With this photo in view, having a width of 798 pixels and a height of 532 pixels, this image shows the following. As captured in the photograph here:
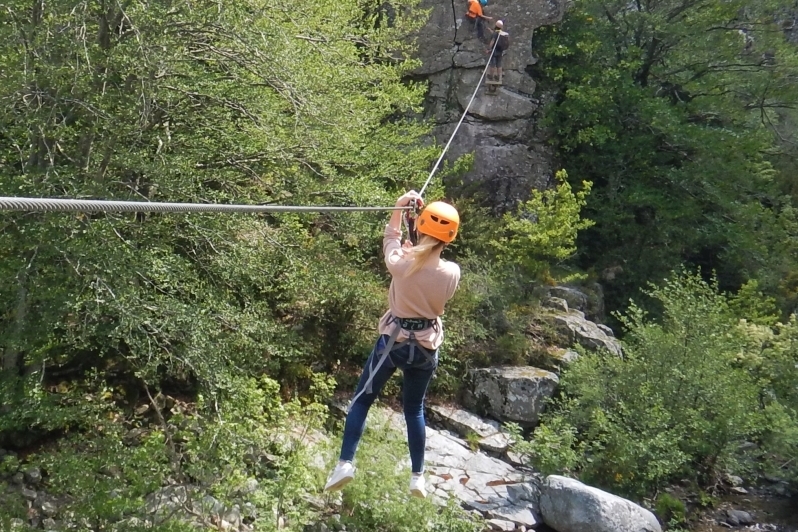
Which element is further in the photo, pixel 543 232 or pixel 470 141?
pixel 470 141

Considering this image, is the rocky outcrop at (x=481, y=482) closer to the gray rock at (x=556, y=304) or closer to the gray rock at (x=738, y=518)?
the gray rock at (x=738, y=518)

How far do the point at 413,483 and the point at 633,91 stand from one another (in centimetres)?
1178

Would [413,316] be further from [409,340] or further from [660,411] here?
[660,411]

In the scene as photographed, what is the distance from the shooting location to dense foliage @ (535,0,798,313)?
13398 millimetres

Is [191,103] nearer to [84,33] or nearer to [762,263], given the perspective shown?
[84,33]

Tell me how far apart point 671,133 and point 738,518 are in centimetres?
768

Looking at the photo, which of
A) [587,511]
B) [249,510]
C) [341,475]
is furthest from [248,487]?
[587,511]

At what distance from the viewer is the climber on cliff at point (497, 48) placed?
1330 cm

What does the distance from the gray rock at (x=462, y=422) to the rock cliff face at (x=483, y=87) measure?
18.1 feet

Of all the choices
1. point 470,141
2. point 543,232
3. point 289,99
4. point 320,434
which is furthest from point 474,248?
point 289,99

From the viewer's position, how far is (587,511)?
7059 mm

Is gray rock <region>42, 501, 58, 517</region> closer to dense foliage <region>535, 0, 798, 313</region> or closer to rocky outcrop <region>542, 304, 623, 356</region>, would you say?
rocky outcrop <region>542, 304, 623, 356</region>

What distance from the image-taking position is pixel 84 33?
15.4ft

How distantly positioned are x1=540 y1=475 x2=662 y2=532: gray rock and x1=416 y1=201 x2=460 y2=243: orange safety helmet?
16.2 feet
